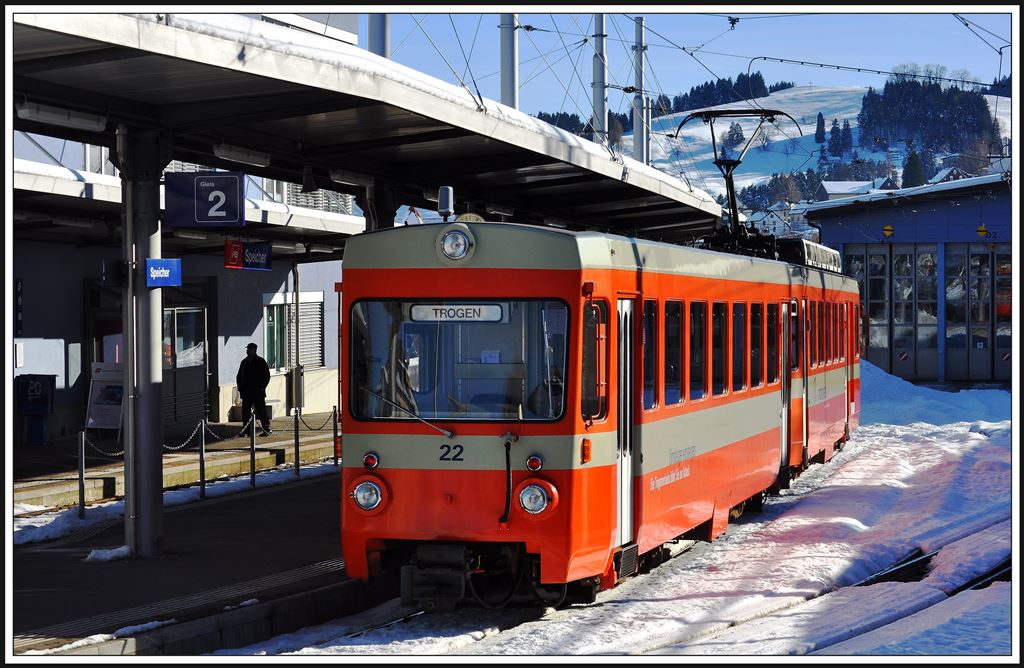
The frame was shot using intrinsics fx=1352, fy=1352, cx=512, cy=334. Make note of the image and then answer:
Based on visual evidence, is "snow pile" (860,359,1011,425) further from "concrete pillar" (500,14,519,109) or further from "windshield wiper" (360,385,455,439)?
"windshield wiper" (360,385,455,439)

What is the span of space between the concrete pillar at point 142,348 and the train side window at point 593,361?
4.40 m

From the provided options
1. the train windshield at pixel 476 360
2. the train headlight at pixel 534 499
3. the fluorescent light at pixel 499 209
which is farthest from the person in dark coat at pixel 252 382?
the train headlight at pixel 534 499

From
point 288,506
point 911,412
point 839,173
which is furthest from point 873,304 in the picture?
point 839,173

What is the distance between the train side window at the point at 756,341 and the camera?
1443cm

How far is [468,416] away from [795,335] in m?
8.26

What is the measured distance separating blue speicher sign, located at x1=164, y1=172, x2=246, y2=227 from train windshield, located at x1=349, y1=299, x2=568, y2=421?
141 inches

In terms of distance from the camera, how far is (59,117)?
35.7ft

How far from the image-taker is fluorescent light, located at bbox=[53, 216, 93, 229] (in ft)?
62.6

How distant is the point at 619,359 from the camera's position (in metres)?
10.4

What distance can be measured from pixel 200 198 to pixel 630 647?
653 cm

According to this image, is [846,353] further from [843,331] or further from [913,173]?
[913,173]

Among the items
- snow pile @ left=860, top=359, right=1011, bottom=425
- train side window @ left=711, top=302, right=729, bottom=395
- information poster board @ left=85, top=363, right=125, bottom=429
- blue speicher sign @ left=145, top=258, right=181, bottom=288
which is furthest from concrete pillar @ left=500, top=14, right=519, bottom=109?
blue speicher sign @ left=145, top=258, right=181, bottom=288

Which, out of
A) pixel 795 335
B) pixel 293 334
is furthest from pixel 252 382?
pixel 795 335

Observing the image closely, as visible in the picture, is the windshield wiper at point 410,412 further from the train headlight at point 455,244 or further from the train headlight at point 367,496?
the train headlight at point 455,244
